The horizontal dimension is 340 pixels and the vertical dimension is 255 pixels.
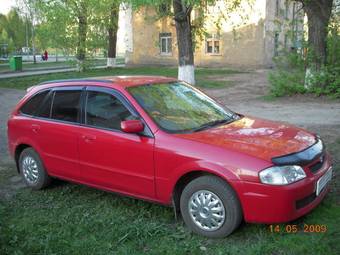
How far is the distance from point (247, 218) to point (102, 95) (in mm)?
2196

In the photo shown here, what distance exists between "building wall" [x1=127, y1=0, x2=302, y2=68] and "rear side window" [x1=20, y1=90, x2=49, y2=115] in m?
24.0

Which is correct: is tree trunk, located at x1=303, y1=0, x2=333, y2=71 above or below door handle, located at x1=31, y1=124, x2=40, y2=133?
above

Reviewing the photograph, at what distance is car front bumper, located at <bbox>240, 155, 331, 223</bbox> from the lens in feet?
13.0

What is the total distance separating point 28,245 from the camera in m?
4.36

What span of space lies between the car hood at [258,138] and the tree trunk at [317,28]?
10103 millimetres

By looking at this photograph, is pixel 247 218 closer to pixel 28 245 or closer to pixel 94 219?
pixel 94 219

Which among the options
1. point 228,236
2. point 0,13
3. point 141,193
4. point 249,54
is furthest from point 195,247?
point 0,13

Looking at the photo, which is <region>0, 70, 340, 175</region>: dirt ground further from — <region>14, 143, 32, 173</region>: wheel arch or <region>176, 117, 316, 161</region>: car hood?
<region>176, 117, 316, 161</region>: car hood

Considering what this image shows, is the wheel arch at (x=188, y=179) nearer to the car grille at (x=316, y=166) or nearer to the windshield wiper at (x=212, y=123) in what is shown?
the windshield wiper at (x=212, y=123)

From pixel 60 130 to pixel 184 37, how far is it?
1374cm

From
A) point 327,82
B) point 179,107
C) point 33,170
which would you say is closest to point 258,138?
point 179,107

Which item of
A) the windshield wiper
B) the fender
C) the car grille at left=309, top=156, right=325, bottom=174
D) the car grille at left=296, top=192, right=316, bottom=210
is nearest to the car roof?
the windshield wiper

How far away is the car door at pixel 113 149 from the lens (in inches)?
186

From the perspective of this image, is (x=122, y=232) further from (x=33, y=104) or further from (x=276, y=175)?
(x=33, y=104)
